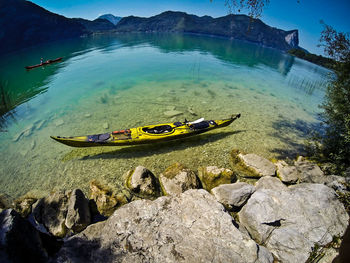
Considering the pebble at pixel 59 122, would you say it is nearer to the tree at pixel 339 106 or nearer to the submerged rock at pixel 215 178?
the submerged rock at pixel 215 178

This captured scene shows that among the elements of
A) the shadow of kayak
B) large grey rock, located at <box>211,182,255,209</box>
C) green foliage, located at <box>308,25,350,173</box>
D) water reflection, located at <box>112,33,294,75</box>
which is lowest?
the shadow of kayak

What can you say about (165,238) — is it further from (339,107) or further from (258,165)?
(339,107)

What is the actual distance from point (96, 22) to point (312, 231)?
22936 centimetres

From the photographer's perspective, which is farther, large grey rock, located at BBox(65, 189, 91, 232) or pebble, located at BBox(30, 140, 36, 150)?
pebble, located at BBox(30, 140, 36, 150)

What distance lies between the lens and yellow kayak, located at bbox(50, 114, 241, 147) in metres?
10.2

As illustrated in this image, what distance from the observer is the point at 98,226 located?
6.07 meters

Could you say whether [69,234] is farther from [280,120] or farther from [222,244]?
[280,120]

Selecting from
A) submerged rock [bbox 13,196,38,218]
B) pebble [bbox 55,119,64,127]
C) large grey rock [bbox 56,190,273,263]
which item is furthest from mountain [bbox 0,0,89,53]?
large grey rock [bbox 56,190,273,263]

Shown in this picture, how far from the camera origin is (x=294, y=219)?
6.29 metres

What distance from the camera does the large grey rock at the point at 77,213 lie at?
6.60 metres

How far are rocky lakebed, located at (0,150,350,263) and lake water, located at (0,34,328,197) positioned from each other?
1.85 meters

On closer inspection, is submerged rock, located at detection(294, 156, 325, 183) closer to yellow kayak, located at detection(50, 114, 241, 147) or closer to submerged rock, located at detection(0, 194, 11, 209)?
yellow kayak, located at detection(50, 114, 241, 147)

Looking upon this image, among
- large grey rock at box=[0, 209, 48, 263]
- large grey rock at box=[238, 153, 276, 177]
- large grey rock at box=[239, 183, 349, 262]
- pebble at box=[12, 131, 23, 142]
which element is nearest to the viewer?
large grey rock at box=[0, 209, 48, 263]

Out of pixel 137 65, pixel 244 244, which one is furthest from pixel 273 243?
pixel 137 65
